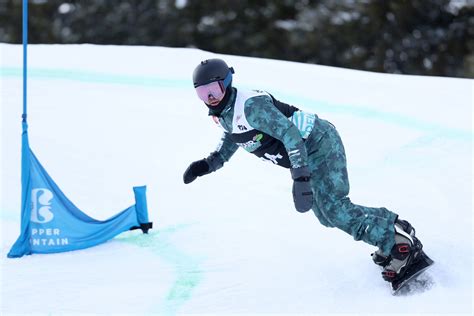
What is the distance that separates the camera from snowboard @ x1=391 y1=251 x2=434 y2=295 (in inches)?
189

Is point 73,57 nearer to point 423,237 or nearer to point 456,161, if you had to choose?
point 456,161

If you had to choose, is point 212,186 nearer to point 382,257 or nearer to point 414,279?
point 382,257

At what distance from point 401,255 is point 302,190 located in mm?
707

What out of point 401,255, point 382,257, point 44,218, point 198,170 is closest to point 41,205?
point 44,218

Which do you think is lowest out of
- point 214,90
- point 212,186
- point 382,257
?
point 382,257

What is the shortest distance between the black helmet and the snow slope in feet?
3.91

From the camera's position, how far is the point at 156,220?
6395 millimetres

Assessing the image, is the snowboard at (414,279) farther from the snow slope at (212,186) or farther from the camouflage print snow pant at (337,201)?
the camouflage print snow pant at (337,201)

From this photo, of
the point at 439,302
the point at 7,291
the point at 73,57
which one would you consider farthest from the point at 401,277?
the point at 73,57

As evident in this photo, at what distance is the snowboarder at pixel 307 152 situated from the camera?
4695 mm

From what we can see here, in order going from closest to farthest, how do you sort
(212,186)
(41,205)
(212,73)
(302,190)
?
(302,190) < (212,73) < (41,205) < (212,186)

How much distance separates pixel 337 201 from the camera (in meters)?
4.88

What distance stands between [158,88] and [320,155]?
4177mm

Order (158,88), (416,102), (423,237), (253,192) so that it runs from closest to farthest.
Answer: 1. (423,237)
2. (253,192)
3. (416,102)
4. (158,88)
